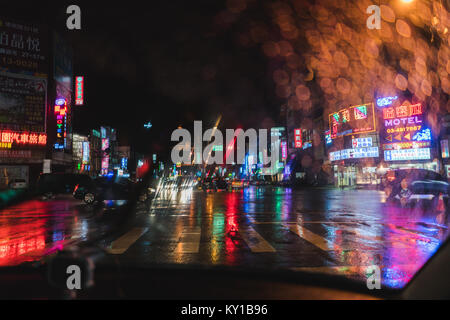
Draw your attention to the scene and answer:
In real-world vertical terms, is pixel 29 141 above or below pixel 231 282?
above

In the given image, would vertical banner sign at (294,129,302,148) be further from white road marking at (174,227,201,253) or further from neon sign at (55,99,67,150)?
white road marking at (174,227,201,253)

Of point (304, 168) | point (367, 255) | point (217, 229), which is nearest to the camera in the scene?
point (367, 255)

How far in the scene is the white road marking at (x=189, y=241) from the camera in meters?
7.31

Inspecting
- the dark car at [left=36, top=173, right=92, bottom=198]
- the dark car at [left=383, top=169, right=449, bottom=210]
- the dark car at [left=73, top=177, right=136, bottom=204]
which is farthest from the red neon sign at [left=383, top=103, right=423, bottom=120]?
the dark car at [left=36, top=173, right=92, bottom=198]

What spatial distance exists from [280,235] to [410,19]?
30.2 metres

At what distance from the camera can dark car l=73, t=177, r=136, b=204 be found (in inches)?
763

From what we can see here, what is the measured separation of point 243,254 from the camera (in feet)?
22.6

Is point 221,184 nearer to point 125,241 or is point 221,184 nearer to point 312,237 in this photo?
point 312,237

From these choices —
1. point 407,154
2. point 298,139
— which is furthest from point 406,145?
point 298,139

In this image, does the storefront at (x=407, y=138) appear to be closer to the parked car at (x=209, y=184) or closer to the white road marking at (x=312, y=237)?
the parked car at (x=209, y=184)

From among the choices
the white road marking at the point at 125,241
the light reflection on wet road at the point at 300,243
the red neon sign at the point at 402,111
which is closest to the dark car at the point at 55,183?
the light reflection on wet road at the point at 300,243

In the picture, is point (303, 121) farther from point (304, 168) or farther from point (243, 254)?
point (243, 254)

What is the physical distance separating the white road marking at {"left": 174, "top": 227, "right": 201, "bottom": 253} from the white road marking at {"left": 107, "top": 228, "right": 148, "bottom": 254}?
117cm

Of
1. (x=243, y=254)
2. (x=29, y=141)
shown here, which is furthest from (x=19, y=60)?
(x=243, y=254)
